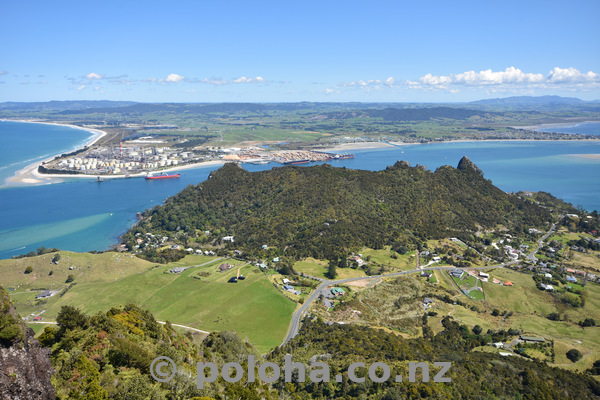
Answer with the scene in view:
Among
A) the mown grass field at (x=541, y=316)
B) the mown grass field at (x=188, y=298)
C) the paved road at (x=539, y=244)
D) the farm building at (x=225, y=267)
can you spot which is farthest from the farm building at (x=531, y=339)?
the farm building at (x=225, y=267)

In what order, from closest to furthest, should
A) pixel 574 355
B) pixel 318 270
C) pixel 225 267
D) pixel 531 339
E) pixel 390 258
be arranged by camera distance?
pixel 574 355
pixel 531 339
pixel 318 270
pixel 225 267
pixel 390 258

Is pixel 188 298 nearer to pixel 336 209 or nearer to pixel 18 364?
pixel 18 364

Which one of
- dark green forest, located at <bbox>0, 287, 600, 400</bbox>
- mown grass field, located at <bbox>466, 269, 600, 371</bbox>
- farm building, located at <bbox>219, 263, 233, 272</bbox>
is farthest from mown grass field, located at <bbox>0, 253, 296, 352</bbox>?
mown grass field, located at <bbox>466, 269, 600, 371</bbox>

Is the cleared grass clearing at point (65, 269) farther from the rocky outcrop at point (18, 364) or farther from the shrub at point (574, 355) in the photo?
the shrub at point (574, 355)

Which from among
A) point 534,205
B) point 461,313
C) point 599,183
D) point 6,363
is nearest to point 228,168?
point 461,313

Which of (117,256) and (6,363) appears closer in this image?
(6,363)

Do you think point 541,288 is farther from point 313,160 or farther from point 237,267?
point 313,160

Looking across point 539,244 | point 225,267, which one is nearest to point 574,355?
point 539,244
